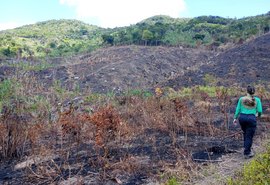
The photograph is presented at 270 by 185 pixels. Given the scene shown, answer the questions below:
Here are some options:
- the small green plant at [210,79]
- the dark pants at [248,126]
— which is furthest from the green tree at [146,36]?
the dark pants at [248,126]

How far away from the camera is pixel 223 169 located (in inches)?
241

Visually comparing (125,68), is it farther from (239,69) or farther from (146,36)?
(146,36)

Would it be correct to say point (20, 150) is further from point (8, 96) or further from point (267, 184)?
point (8, 96)

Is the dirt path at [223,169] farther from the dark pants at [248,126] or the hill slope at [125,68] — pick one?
the hill slope at [125,68]

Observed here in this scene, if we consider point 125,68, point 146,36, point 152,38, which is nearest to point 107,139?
point 125,68

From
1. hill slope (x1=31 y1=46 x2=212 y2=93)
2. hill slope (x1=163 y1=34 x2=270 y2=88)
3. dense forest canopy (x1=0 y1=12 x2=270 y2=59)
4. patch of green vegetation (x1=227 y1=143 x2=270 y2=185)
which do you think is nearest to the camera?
patch of green vegetation (x1=227 y1=143 x2=270 y2=185)

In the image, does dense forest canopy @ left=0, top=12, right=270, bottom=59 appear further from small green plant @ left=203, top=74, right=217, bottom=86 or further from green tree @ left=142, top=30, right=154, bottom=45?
small green plant @ left=203, top=74, right=217, bottom=86

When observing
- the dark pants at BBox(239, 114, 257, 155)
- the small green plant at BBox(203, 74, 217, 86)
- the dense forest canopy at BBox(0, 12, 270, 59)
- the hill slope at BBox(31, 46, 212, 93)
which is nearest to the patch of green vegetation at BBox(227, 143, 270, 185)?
the dark pants at BBox(239, 114, 257, 155)

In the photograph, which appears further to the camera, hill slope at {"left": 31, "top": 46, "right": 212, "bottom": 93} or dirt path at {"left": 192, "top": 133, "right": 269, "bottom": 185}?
hill slope at {"left": 31, "top": 46, "right": 212, "bottom": 93}

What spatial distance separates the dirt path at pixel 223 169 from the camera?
18.3ft

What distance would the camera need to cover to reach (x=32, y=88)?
1753 cm

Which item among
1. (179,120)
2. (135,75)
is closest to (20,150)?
(179,120)

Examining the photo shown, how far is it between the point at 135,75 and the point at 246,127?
57.2 feet

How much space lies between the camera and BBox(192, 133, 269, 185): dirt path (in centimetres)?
557
